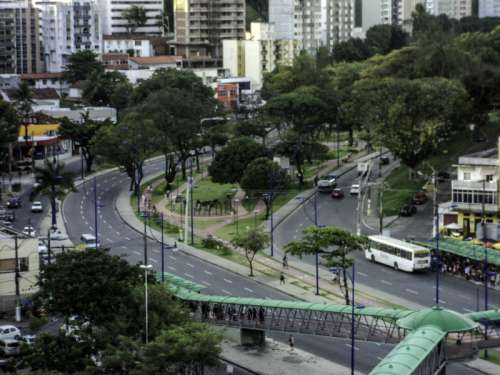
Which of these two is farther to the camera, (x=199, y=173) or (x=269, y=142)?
(x=269, y=142)

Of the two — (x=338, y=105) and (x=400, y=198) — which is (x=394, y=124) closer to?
(x=400, y=198)

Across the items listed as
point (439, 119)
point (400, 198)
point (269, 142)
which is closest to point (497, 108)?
point (439, 119)

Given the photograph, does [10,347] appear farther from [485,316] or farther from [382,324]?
[485,316]

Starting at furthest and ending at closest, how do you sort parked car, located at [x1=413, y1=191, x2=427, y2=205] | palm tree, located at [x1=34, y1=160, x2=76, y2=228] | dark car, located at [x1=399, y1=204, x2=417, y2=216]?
parked car, located at [x1=413, y1=191, x2=427, y2=205]
palm tree, located at [x1=34, y1=160, x2=76, y2=228]
dark car, located at [x1=399, y1=204, x2=417, y2=216]

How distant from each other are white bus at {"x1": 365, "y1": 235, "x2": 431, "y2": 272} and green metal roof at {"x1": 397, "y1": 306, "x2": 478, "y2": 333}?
3585cm

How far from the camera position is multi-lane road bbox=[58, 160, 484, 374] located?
79875 millimetres

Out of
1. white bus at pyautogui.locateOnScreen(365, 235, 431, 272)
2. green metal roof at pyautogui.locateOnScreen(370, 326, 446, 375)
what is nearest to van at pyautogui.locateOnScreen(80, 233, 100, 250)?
white bus at pyautogui.locateOnScreen(365, 235, 431, 272)

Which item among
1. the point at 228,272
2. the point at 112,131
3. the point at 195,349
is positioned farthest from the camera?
the point at 112,131

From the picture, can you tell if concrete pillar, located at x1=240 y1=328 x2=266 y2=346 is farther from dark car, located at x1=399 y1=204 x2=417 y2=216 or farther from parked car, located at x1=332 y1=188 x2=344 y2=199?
parked car, located at x1=332 y1=188 x2=344 y2=199

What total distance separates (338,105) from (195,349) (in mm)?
115853

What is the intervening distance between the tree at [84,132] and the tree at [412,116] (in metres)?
45.6

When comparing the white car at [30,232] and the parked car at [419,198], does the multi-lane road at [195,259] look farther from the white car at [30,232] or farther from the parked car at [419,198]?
the white car at [30,232]

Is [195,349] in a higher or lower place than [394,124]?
lower

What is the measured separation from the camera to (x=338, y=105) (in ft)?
591
